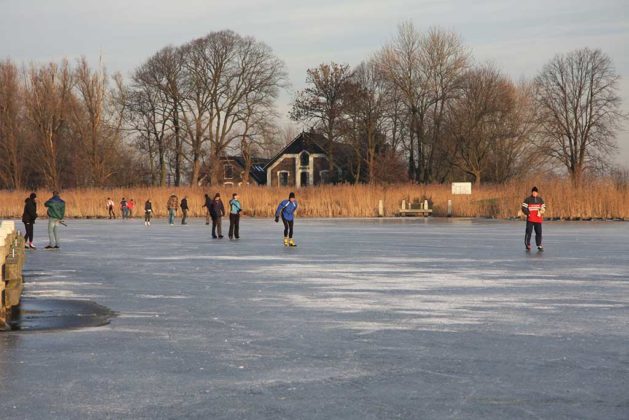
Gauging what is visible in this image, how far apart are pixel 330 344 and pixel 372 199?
42.2m

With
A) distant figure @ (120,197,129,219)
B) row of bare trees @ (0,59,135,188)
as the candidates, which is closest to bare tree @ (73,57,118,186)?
row of bare trees @ (0,59,135,188)

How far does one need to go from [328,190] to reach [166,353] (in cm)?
4347

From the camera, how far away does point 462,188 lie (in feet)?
168

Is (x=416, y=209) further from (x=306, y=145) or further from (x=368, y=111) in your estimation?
(x=306, y=145)

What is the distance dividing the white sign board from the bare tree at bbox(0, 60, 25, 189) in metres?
35.5

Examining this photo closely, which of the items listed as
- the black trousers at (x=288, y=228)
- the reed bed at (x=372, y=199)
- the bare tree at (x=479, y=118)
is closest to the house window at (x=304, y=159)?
the bare tree at (x=479, y=118)

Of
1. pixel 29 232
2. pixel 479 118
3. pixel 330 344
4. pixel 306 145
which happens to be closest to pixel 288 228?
pixel 29 232

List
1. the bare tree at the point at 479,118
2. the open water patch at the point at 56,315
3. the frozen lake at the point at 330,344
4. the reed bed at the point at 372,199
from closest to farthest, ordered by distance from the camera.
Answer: the frozen lake at the point at 330,344, the open water patch at the point at 56,315, the reed bed at the point at 372,199, the bare tree at the point at 479,118

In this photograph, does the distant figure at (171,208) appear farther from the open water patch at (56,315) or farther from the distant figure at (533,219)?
the open water patch at (56,315)

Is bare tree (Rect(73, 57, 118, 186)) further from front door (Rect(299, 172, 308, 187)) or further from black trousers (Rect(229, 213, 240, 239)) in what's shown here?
black trousers (Rect(229, 213, 240, 239))

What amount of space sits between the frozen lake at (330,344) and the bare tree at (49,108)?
53027 millimetres

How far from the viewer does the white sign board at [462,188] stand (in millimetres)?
50594

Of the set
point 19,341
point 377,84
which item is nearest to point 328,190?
point 377,84

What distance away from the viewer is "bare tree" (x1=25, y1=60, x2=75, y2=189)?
68.2 metres
